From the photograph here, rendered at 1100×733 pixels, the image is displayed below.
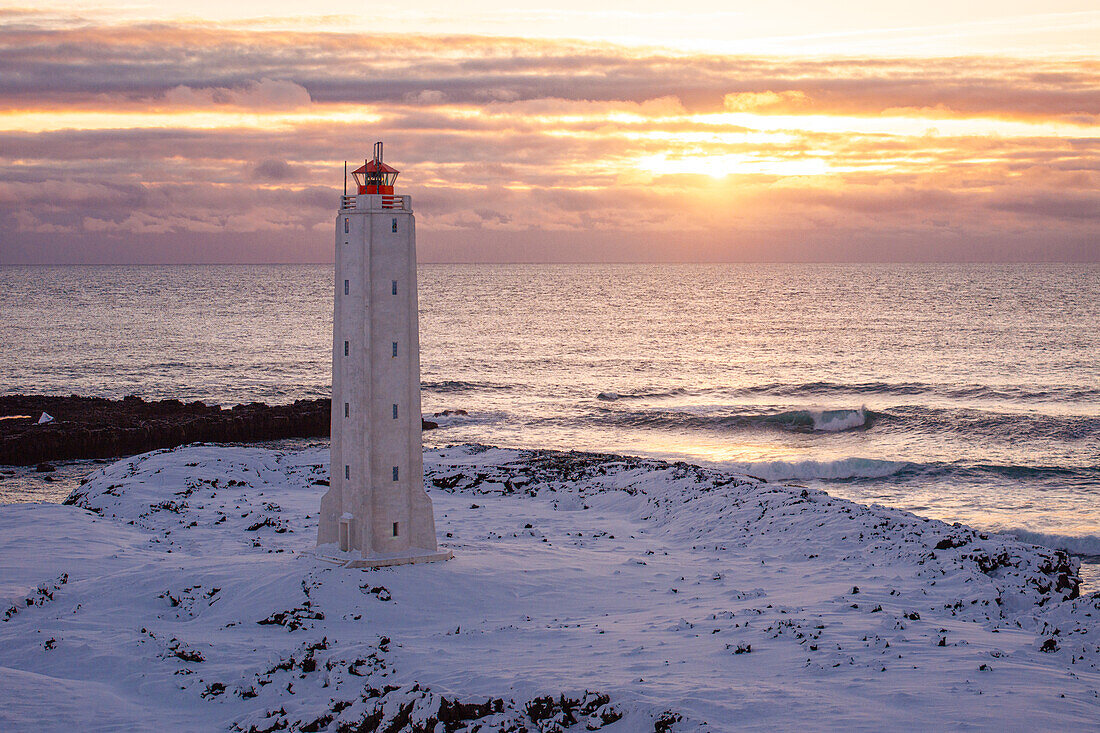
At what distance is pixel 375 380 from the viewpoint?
950 inches

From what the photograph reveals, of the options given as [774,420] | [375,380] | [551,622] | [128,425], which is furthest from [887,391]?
[375,380]

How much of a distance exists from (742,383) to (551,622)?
6311cm

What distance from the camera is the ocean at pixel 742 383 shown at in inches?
1852

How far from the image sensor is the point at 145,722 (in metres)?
16.9

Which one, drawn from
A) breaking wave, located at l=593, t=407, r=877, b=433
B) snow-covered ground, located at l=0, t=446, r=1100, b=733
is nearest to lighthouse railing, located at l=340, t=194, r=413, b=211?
snow-covered ground, located at l=0, t=446, r=1100, b=733

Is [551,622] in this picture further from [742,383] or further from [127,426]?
[742,383]

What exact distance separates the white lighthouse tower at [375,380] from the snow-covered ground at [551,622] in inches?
47.3

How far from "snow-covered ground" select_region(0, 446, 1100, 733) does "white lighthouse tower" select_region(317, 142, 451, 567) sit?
1202 mm

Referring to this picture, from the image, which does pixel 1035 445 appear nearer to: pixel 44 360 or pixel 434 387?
pixel 434 387

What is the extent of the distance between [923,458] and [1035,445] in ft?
26.4

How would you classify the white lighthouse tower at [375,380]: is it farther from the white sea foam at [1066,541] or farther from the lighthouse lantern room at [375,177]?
the white sea foam at [1066,541]

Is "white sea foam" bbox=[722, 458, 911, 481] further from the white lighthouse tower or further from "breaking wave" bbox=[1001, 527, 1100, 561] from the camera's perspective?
the white lighthouse tower

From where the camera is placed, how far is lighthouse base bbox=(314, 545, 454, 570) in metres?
24.8

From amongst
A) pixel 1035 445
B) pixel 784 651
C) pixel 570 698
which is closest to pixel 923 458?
pixel 1035 445
